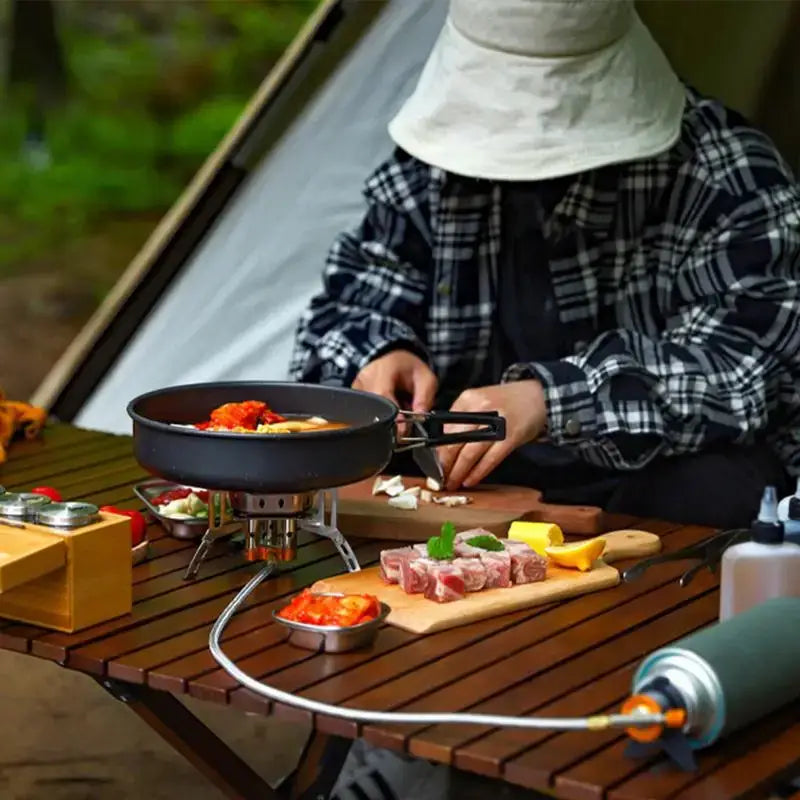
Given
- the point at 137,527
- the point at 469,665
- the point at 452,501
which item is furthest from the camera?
the point at 452,501

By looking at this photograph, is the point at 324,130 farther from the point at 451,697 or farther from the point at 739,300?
the point at 451,697

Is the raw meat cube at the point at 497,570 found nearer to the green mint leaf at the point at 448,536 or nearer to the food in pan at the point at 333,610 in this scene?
the green mint leaf at the point at 448,536

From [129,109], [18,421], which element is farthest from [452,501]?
[129,109]

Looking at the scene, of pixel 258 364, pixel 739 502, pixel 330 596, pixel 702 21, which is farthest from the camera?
pixel 258 364

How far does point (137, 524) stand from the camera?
1799mm

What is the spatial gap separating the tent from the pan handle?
1121mm

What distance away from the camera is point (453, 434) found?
5.93 ft

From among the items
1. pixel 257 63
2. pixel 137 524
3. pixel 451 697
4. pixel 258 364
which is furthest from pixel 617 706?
pixel 257 63

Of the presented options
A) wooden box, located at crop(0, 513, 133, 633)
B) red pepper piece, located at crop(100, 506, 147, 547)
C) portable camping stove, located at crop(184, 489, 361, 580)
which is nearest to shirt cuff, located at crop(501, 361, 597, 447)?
portable camping stove, located at crop(184, 489, 361, 580)

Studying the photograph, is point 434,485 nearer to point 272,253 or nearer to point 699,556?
point 699,556

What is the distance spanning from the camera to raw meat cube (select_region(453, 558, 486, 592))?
1621mm

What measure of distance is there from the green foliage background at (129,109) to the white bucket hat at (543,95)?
1.13 meters

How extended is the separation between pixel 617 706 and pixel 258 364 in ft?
5.46

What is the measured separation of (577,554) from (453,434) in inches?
8.1
